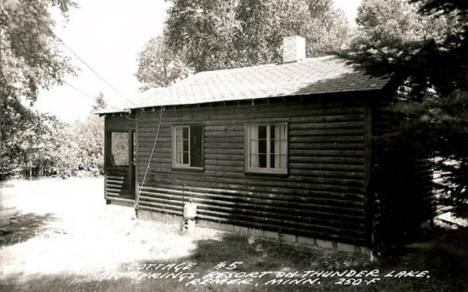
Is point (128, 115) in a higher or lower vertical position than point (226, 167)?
higher

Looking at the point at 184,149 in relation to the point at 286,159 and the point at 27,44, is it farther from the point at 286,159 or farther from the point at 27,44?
the point at 27,44

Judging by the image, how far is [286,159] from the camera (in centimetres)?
973

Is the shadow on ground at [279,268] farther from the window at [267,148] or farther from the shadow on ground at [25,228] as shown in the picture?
the shadow on ground at [25,228]

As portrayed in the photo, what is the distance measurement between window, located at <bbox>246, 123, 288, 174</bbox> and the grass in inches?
75.2

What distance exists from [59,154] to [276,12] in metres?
17.5

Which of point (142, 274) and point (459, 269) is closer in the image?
point (459, 269)

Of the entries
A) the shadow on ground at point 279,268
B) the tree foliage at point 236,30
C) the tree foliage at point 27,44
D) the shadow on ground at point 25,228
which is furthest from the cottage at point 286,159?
the tree foliage at point 236,30

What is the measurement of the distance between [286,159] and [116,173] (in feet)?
26.6

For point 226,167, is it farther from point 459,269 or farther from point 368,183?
point 459,269

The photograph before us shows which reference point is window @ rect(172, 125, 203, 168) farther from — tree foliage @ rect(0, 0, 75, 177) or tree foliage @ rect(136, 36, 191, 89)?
tree foliage @ rect(136, 36, 191, 89)

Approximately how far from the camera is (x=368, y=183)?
27.3 ft

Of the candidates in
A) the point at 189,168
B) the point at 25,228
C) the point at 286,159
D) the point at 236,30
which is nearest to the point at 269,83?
the point at 286,159

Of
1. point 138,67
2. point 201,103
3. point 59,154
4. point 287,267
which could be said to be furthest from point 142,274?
point 138,67

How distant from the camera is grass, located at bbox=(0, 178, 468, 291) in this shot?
704 cm
